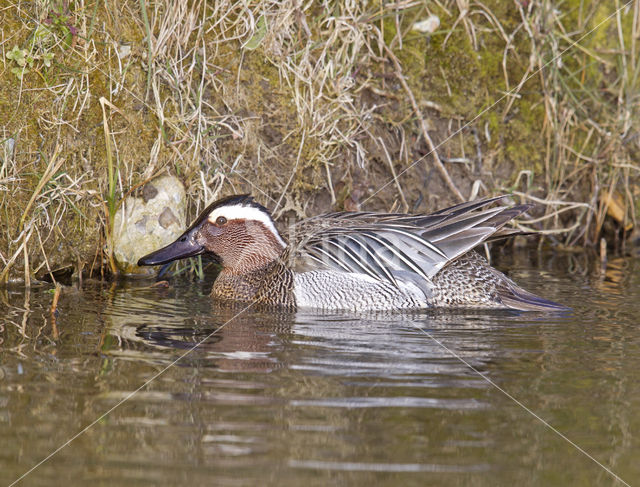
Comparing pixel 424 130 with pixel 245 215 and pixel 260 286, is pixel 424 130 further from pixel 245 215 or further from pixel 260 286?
pixel 260 286

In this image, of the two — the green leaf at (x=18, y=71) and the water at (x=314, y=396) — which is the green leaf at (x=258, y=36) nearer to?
the green leaf at (x=18, y=71)

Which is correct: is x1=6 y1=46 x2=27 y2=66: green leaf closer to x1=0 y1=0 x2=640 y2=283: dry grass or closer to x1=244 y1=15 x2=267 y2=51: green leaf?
x1=0 y1=0 x2=640 y2=283: dry grass

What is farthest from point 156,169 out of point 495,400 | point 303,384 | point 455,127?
point 495,400

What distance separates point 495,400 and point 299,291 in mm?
2080

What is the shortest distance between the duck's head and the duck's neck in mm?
76

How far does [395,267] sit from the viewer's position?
491cm

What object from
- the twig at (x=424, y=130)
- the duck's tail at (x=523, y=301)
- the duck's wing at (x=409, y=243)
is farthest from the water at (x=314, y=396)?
the twig at (x=424, y=130)

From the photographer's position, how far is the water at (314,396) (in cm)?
245

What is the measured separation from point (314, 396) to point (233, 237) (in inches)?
100

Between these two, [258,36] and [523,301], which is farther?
[258,36]

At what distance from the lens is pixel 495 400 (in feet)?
9.94

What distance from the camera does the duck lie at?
489 cm

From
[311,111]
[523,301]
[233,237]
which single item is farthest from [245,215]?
[523,301]

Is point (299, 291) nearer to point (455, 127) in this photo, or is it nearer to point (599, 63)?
point (455, 127)
